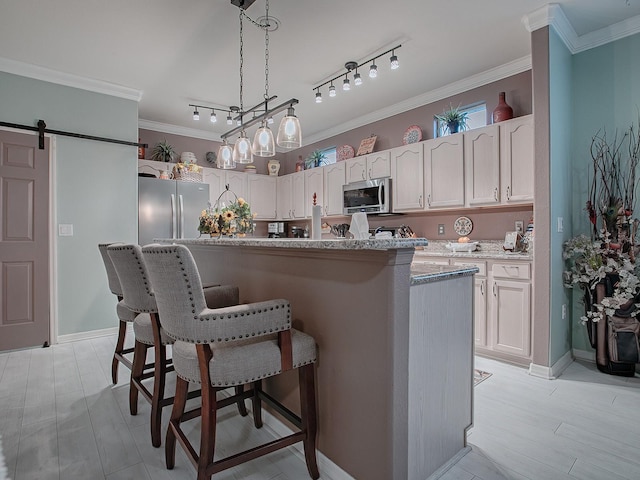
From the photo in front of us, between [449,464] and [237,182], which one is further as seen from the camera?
[237,182]

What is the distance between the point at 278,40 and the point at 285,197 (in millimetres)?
3261

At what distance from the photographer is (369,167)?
4.59 m

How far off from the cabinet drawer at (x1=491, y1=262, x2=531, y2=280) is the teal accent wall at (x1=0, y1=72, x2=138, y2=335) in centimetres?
392

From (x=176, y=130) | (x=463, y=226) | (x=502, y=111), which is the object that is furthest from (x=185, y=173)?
(x=502, y=111)

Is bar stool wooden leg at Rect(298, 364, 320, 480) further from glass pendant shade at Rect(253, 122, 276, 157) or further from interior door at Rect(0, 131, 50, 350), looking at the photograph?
interior door at Rect(0, 131, 50, 350)

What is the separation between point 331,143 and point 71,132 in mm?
3460

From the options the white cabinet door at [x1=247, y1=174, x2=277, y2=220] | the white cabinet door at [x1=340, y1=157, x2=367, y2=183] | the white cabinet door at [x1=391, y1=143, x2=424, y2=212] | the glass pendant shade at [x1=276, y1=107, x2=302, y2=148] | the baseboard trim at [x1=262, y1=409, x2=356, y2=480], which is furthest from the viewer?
the white cabinet door at [x1=247, y1=174, x2=277, y2=220]

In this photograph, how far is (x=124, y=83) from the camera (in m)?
3.82

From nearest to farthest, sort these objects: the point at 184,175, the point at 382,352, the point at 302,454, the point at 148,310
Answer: the point at 382,352
the point at 302,454
the point at 148,310
the point at 184,175

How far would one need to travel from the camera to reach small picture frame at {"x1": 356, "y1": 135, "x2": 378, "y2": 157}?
4738mm

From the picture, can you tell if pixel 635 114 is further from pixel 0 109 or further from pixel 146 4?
pixel 0 109

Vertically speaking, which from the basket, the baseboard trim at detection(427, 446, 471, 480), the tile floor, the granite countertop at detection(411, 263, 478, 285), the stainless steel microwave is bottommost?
the tile floor

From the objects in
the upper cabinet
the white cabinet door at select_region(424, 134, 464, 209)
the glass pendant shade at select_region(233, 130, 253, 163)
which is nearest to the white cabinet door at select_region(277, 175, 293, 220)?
the upper cabinet

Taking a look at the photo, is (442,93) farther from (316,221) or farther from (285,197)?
(285,197)
